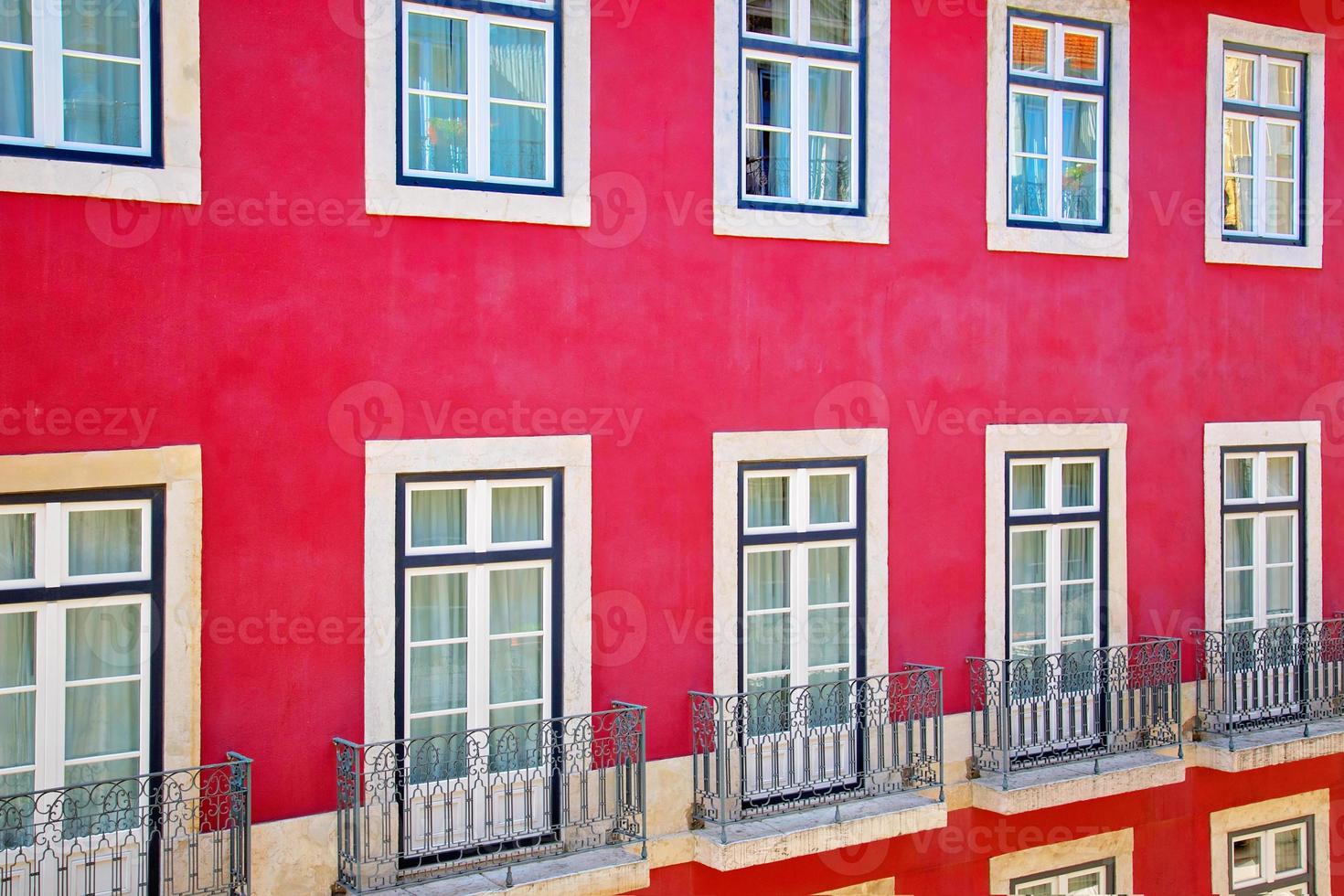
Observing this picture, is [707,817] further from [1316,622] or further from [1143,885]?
[1316,622]

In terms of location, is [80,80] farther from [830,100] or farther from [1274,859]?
[1274,859]

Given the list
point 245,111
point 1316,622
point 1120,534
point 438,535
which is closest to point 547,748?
point 438,535

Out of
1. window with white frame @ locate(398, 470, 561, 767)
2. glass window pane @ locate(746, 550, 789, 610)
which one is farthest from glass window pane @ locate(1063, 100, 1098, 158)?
window with white frame @ locate(398, 470, 561, 767)

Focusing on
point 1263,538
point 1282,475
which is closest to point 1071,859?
point 1263,538

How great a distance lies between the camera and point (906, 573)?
32.5ft

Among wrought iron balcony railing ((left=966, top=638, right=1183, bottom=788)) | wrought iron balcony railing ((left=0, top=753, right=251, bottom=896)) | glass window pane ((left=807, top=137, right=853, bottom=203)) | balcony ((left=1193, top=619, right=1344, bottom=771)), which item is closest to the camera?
wrought iron balcony railing ((left=0, top=753, right=251, bottom=896))

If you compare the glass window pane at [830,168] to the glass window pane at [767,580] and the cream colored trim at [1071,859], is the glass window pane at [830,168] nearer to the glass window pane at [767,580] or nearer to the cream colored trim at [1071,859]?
the glass window pane at [767,580]

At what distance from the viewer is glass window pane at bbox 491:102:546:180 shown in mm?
8477

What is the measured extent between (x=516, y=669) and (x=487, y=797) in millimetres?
787

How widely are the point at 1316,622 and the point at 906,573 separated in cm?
350

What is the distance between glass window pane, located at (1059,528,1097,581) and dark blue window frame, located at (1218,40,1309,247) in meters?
2.65

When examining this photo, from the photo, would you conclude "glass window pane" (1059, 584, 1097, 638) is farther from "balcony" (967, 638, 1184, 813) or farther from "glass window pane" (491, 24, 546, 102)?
"glass window pane" (491, 24, 546, 102)

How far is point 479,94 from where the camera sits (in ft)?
27.6

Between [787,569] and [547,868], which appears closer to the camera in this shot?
[547,868]
